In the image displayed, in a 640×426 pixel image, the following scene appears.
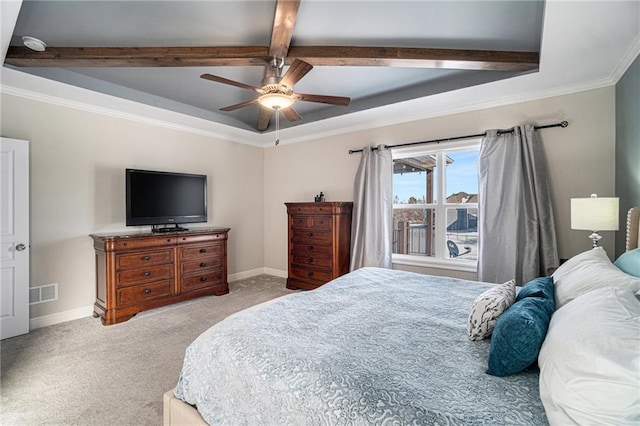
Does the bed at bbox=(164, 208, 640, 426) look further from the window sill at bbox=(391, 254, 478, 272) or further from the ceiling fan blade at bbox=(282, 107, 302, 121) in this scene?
the ceiling fan blade at bbox=(282, 107, 302, 121)

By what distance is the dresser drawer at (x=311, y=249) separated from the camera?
4340 mm

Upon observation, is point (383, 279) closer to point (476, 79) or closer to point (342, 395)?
point (342, 395)

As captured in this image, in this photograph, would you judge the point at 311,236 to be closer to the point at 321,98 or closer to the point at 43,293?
the point at 321,98

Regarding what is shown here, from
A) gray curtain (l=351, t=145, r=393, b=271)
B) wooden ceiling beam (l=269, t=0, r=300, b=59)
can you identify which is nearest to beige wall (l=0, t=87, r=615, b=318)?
gray curtain (l=351, t=145, r=393, b=271)

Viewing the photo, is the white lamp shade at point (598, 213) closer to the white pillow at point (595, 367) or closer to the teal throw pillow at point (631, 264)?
the teal throw pillow at point (631, 264)

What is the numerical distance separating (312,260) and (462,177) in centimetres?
240

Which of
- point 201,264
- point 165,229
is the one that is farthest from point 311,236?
point 165,229

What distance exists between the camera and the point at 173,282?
3896 millimetres

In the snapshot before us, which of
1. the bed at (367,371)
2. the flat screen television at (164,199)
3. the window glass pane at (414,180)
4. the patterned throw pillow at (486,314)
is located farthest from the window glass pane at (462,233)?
the flat screen television at (164,199)

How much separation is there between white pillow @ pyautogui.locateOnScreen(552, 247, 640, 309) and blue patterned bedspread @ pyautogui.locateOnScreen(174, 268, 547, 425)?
0.49m

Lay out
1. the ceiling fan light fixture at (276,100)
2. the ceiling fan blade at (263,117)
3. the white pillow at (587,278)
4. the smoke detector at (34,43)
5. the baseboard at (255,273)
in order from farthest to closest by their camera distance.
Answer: the baseboard at (255,273)
the ceiling fan blade at (263,117)
the ceiling fan light fixture at (276,100)
the smoke detector at (34,43)
the white pillow at (587,278)

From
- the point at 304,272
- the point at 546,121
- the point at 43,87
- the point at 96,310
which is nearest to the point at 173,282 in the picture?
the point at 96,310

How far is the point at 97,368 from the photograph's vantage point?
7.96 feet

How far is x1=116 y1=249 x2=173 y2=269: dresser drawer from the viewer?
3.43 metres
